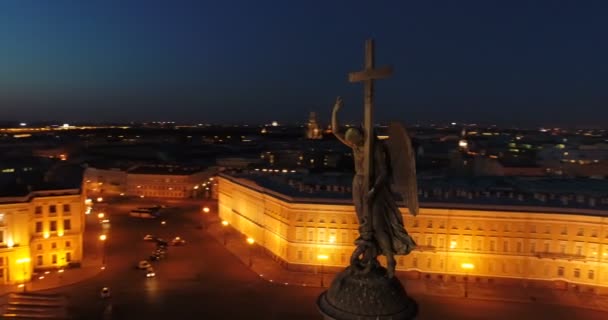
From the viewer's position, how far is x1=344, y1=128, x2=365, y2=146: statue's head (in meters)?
6.84

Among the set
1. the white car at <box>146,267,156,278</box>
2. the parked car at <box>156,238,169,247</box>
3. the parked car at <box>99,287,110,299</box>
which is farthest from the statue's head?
the parked car at <box>156,238,169,247</box>

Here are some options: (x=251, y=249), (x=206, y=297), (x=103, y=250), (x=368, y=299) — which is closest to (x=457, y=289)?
(x=206, y=297)

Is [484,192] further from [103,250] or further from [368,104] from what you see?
[368,104]

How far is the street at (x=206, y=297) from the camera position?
3391 centimetres

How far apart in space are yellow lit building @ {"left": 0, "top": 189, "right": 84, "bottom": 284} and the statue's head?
4201 centimetres

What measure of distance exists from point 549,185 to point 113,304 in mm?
42542

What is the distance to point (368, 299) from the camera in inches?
268

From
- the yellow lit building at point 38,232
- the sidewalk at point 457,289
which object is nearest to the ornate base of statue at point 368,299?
the sidewalk at point 457,289

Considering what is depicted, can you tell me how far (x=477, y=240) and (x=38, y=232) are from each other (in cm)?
3950

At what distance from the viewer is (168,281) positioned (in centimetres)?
4075

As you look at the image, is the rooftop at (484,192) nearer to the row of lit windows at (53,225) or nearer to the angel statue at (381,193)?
the row of lit windows at (53,225)

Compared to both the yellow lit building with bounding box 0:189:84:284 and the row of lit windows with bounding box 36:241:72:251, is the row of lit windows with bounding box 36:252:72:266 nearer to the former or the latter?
the yellow lit building with bounding box 0:189:84:284

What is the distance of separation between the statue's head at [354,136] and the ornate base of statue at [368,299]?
1869mm

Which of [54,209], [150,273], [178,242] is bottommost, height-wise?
[150,273]
